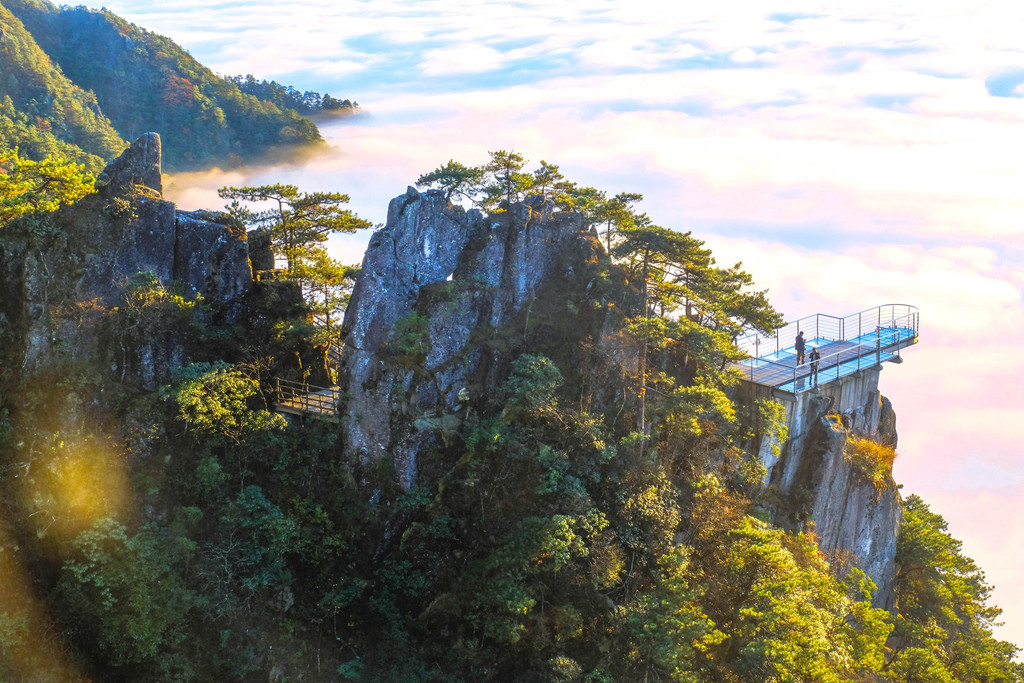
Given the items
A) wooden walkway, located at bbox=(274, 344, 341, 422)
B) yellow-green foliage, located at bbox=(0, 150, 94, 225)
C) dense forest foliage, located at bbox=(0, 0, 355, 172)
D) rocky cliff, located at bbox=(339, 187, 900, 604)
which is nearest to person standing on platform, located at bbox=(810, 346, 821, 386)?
rocky cliff, located at bbox=(339, 187, 900, 604)

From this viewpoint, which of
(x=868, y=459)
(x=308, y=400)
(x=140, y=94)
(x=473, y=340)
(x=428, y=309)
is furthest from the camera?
(x=140, y=94)

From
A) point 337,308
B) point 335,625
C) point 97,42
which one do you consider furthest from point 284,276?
point 97,42

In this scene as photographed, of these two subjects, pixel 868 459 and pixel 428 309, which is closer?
pixel 428 309

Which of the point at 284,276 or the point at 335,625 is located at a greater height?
the point at 284,276

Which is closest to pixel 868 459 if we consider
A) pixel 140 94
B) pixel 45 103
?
pixel 45 103

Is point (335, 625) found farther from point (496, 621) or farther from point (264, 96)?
point (264, 96)

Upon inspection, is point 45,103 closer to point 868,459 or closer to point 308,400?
point 308,400

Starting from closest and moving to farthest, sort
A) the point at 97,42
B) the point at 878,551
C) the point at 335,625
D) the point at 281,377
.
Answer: the point at 335,625 → the point at 281,377 → the point at 878,551 → the point at 97,42

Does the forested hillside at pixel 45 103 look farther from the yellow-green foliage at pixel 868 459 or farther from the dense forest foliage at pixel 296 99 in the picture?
the yellow-green foliage at pixel 868 459
